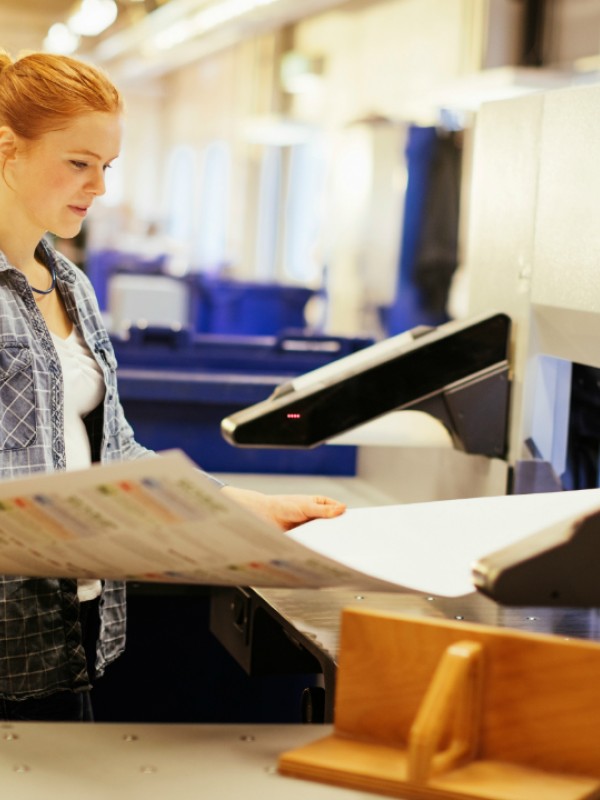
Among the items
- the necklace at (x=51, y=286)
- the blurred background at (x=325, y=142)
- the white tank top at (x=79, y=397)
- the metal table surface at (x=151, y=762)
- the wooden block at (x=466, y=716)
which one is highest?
the blurred background at (x=325, y=142)

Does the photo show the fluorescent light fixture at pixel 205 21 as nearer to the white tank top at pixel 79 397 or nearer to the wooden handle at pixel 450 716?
the white tank top at pixel 79 397

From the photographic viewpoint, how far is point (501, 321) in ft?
6.73

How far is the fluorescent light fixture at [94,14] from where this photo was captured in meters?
11.5

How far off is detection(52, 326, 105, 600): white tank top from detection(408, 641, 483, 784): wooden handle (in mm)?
918

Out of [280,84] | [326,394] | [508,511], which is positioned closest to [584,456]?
[326,394]

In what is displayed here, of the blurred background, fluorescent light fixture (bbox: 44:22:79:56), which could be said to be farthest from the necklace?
fluorescent light fixture (bbox: 44:22:79:56)

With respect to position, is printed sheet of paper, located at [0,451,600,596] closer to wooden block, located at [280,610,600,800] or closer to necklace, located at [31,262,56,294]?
wooden block, located at [280,610,600,800]

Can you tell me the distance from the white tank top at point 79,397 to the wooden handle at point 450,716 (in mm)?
918

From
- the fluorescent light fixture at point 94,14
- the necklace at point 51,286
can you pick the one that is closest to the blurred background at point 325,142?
the fluorescent light fixture at point 94,14

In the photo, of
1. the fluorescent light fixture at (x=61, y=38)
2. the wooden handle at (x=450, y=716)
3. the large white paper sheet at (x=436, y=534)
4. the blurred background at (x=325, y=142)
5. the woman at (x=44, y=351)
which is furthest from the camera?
the fluorescent light fixture at (x=61, y=38)

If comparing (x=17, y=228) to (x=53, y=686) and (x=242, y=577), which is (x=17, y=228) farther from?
(x=242, y=577)

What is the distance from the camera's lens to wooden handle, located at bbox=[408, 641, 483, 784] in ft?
3.15

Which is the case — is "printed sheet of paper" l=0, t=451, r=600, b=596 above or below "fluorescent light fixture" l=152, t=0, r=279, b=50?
below

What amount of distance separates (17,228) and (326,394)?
20.0 inches
